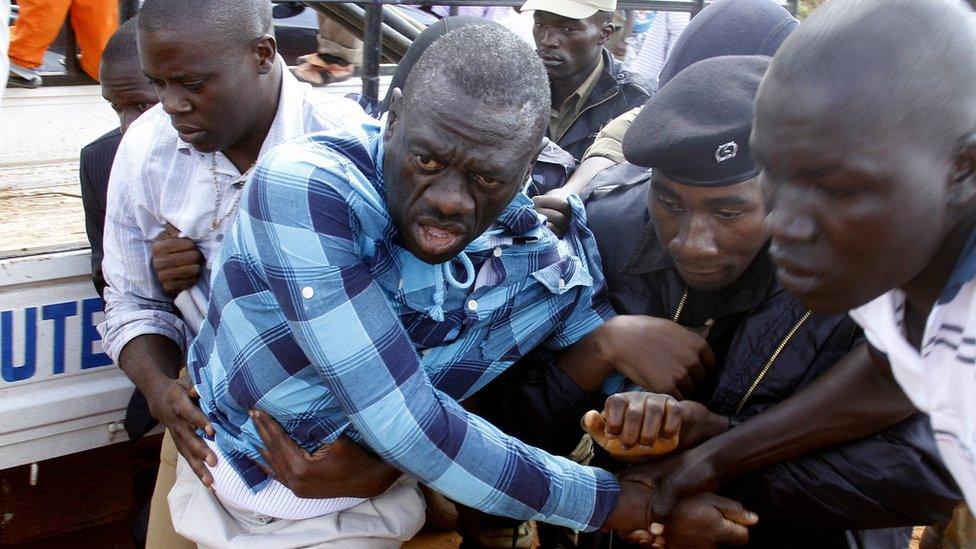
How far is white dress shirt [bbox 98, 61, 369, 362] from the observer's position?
2660 mm

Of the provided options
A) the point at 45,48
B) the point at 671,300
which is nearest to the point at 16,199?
the point at 45,48

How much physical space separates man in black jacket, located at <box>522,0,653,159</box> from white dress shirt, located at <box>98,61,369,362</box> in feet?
5.93

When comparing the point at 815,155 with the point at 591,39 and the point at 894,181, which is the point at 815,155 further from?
the point at 591,39

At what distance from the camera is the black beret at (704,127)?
7.28 ft

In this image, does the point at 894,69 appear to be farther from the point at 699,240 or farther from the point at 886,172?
the point at 699,240

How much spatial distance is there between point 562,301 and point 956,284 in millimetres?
1024

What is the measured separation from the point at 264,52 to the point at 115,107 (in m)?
0.67

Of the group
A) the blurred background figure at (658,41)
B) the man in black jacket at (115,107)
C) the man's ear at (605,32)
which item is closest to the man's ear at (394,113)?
the man in black jacket at (115,107)

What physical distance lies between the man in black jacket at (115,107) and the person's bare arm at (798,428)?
66.2 inches

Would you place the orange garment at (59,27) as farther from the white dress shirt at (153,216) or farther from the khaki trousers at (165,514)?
the khaki trousers at (165,514)

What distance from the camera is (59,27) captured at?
414cm

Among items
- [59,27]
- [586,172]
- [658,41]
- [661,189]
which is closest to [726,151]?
[661,189]

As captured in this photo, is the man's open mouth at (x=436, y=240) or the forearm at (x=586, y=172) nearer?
the man's open mouth at (x=436, y=240)

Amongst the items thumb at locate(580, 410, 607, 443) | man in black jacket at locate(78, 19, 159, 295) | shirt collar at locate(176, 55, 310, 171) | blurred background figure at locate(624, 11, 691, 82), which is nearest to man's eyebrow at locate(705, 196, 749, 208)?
thumb at locate(580, 410, 607, 443)
